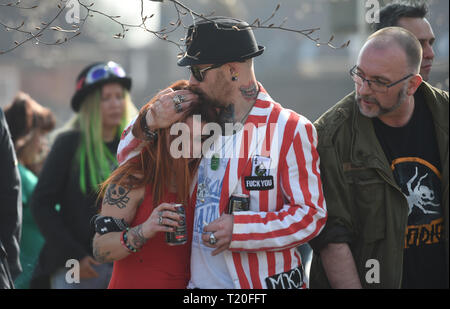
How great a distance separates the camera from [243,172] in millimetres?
3258

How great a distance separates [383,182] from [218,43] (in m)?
1.08

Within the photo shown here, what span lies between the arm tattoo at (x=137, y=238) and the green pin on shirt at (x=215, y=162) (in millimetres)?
445

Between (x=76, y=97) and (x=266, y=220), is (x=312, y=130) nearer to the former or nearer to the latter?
(x=266, y=220)

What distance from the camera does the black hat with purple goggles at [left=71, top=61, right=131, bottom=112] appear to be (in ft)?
17.1

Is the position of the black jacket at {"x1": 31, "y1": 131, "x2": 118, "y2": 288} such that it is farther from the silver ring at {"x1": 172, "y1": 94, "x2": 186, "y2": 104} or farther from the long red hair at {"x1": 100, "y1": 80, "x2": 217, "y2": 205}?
the silver ring at {"x1": 172, "y1": 94, "x2": 186, "y2": 104}

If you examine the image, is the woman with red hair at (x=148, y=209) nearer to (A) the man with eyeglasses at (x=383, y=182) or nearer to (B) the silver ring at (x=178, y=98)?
(B) the silver ring at (x=178, y=98)

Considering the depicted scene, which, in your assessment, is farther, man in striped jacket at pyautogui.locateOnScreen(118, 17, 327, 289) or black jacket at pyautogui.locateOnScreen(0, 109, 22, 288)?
black jacket at pyautogui.locateOnScreen(0, 109, 22, 288)

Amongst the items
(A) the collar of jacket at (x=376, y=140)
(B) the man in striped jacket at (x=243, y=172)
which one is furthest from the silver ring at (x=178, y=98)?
(A) the collar of jacket at (x=376, y=140)

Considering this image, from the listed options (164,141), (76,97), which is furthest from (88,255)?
(164,141)

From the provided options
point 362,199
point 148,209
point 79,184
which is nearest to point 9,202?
point 79,184
